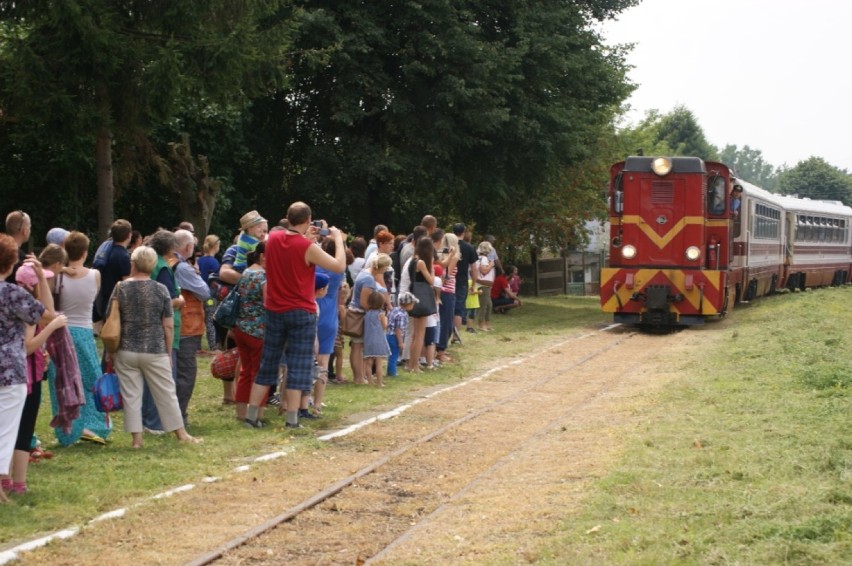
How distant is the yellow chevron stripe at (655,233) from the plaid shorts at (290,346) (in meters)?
15.0

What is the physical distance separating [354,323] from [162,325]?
5.10 meters

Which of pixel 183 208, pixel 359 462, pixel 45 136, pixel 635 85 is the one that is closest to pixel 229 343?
pixel 359 462

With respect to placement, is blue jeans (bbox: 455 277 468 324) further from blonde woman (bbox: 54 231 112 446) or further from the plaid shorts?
blonde woman (bbox: 54 231 112 446)

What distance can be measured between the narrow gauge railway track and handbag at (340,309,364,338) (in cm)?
143

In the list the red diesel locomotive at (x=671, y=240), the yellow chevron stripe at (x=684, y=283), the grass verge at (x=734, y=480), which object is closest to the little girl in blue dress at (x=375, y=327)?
the grass verge at (x=734, y=480)

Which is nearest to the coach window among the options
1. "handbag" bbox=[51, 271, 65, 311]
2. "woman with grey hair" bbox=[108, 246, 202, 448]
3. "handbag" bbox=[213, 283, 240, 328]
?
"handbag" bbox=[213, 283, 240, 328]

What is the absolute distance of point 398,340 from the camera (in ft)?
56.6

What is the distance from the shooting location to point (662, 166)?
25859mm

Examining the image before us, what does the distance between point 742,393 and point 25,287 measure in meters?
8.30

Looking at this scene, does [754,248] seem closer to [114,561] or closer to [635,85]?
[635,85]

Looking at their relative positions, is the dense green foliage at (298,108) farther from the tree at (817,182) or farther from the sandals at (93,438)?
the tree at (817,182)

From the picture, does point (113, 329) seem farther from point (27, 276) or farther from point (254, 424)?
point (254, 424)

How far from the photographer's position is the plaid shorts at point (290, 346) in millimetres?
12039

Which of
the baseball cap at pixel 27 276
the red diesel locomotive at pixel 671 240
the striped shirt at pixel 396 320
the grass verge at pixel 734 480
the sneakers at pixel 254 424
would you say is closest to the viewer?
the grass verge at pixel 734 480
